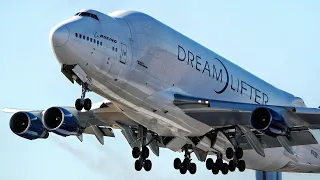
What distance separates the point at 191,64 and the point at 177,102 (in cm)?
246

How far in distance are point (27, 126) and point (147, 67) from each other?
434 inches

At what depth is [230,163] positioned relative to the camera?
51281mm

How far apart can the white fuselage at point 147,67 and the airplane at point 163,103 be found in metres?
0.05

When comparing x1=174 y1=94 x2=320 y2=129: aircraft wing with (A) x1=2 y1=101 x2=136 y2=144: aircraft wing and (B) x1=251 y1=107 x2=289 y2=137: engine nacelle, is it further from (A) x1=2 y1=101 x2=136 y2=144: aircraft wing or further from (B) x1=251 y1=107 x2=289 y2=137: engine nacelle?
(A) x1=2 y1=101 x2=136 y2=144: aircraft wing

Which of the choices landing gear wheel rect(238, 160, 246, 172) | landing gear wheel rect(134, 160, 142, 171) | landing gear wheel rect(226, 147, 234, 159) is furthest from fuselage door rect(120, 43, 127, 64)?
landing gear wheel rect(238, 160, 246, 172)

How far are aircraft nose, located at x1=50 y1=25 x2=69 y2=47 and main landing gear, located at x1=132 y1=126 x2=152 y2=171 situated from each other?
10.3 metres

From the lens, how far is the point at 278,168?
56.4 m

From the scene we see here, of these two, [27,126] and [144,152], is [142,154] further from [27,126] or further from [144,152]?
[27,126]

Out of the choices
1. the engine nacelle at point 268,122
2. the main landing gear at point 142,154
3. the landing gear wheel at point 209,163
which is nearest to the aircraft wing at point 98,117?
the main landing gear at point 142,154

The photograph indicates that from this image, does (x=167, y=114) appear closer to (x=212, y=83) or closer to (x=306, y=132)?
(x=212, y=83)

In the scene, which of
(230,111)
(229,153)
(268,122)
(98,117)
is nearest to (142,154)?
(98,117)

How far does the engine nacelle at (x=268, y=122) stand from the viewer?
45406 mm

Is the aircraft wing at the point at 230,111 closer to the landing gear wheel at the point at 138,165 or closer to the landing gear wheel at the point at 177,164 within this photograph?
the landing gear wheel at the point at 138,165

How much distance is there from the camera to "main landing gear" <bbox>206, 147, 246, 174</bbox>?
49.9m
